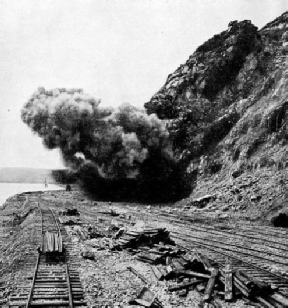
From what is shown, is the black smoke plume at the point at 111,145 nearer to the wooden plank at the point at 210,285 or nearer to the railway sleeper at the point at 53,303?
the wooden plank at the point at 210,285

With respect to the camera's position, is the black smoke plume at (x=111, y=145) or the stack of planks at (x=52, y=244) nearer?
the stack of planks at (x=52, y=244)

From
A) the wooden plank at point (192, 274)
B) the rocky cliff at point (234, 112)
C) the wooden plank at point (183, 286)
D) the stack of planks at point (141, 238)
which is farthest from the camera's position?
the rocky cliff at point (234, 112)

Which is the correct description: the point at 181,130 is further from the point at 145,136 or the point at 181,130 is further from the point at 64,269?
the point at 64,269

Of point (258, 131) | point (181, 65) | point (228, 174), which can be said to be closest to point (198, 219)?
point (228, 174)

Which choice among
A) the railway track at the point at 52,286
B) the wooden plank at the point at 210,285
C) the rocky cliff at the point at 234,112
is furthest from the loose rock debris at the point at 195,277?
the rocky cliff at the point at 234,112

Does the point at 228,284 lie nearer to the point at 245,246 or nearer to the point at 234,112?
the point at 245,246

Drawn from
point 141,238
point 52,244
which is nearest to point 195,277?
point 141,238

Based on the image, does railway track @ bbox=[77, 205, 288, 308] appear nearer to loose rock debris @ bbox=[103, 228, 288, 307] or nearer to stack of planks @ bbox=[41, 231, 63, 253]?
loose rock debris @ bbox=[103, 228, 288, 307]
